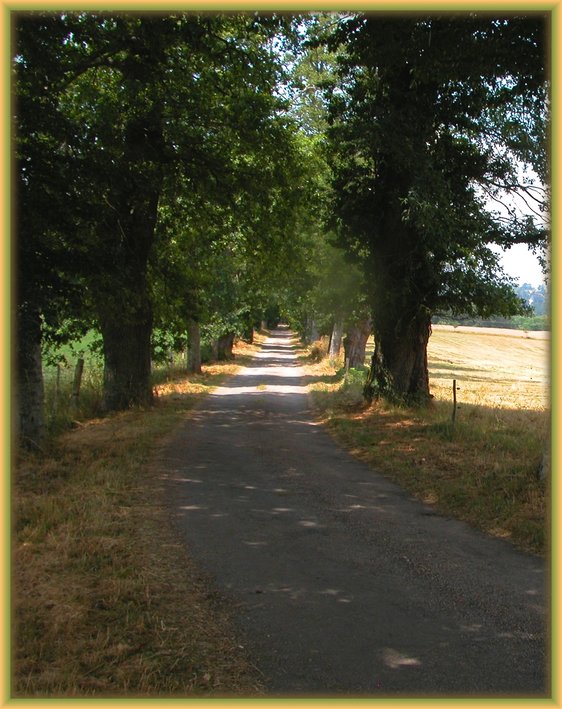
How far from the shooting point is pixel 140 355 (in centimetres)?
1619

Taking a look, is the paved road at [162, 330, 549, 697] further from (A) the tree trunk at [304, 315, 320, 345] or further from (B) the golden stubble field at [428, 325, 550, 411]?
(A) the tree trunk at [304, 315, 320, 345]

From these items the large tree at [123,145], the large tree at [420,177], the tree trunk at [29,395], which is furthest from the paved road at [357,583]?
the large tree at [420,177]

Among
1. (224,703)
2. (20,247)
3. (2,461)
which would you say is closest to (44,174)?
(20,247)

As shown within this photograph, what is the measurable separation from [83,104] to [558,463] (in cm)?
1196

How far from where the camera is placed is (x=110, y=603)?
4637 millimetres

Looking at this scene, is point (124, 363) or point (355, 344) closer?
point (124, 363)

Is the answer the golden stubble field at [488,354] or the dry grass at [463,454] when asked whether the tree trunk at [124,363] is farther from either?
the golden stubble field at [488,354]

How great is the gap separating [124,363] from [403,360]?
7.35 metres

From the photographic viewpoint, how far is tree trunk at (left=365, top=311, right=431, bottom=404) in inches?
624

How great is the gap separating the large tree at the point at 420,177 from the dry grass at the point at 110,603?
707 cm

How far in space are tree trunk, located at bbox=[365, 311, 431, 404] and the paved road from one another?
20.8 ft

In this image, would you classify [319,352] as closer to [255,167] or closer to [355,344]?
[355,344]

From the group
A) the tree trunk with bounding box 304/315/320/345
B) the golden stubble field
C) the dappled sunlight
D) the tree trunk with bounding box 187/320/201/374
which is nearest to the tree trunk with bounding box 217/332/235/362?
the tree trunk with bounding box 187/320/201/374

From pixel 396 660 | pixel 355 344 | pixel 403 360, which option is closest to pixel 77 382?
pixel 403 360
